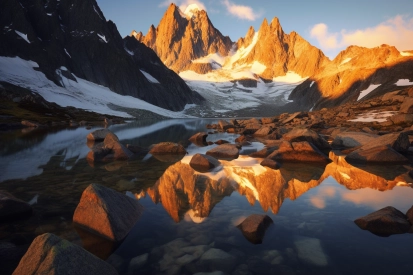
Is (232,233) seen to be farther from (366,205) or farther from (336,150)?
(336,150)

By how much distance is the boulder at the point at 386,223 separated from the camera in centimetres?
650

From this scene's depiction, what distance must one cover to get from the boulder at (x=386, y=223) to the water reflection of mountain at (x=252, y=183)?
2419 millimetres

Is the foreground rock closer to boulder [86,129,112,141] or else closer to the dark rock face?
the dark rock face

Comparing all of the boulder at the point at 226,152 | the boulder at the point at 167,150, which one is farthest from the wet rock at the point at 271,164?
the boulder at the point at 167,150

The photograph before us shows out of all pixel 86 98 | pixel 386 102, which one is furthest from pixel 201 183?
pixel 86 98

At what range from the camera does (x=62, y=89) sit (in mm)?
115312

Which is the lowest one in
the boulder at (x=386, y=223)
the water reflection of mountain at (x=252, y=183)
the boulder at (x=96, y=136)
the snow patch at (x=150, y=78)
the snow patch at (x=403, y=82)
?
the boulder at (x=96, y=136)

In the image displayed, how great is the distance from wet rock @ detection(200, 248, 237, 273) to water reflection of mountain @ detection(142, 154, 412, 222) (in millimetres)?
1906

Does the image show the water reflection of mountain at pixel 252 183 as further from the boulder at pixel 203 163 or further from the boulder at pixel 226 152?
the boulder at pixel 226 152

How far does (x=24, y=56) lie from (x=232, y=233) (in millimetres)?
147600

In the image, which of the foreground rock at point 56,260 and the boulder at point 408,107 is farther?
the boulder at point 408,107

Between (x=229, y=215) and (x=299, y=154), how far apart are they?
995cm

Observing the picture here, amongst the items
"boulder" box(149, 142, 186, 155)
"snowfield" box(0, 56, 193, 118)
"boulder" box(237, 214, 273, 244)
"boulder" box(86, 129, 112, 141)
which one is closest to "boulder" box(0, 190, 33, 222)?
"boulder" box(237, 214, 273, 244)

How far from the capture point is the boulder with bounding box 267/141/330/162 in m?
16.1
